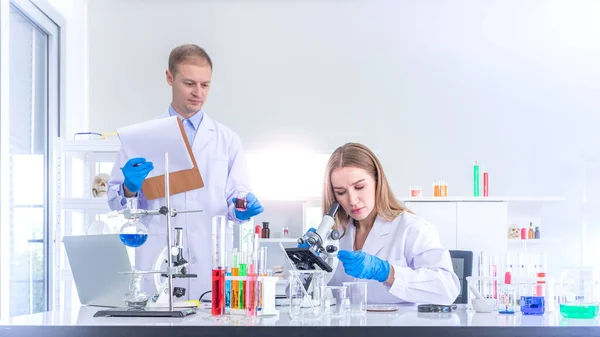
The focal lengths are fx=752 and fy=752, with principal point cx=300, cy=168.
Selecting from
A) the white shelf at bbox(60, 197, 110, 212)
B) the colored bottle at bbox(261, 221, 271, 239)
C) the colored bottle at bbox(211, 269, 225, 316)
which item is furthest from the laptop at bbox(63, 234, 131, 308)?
the colored bottle at bbox(261, 221, 271, 239)

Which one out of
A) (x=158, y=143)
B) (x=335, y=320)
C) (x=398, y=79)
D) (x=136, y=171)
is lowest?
(x=335, y=320)

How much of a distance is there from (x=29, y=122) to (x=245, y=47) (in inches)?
60.8

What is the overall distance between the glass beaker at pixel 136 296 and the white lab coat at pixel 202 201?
591mm

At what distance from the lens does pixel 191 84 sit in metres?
3.10

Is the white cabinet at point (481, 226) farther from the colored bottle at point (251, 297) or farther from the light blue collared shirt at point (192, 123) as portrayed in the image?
the colored bottle at point (251, 297)

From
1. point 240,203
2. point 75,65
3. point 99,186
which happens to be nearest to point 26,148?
point 99,186

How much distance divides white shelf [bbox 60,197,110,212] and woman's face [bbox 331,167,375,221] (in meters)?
2.18

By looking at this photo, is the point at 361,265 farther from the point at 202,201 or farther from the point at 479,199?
the point at 479,199

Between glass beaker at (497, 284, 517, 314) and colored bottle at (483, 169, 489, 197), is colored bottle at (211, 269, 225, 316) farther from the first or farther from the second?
colored bottle at (483, 169, 489, 197)

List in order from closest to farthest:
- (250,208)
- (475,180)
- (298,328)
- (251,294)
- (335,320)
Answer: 1. (298,328)
2. (335,320)
3. (251,294)
4. (250,208)
5. (475,180)

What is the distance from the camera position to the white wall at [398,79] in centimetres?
517

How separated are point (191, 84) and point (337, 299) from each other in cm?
136

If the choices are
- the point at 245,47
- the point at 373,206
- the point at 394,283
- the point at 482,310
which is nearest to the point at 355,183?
the point at 373,206

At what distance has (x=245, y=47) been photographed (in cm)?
524
